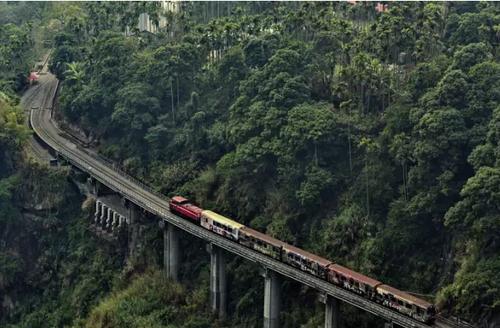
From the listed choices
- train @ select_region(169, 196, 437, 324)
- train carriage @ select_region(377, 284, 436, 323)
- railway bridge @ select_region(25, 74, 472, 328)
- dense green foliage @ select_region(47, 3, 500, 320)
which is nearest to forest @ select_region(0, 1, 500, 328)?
dense green foliage @ select_region(47, 3, 500, 320)

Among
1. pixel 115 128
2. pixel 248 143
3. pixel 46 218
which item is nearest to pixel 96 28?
pixel 115 128

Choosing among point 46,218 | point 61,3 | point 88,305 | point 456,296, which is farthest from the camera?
point 61,3

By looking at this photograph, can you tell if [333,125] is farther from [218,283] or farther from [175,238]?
[175,238]

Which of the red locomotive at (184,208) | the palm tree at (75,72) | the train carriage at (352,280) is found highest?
the palm tree at (75,72)

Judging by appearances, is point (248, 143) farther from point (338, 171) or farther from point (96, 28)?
point (96, 28)

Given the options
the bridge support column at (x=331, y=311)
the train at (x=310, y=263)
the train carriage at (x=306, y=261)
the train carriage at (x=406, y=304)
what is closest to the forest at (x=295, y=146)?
the bridge support column at (x=331, y=311)

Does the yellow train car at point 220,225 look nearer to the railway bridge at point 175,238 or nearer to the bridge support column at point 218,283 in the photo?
the railway bridge at point 175,238

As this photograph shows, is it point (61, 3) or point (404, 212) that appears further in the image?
point (61, 3)
